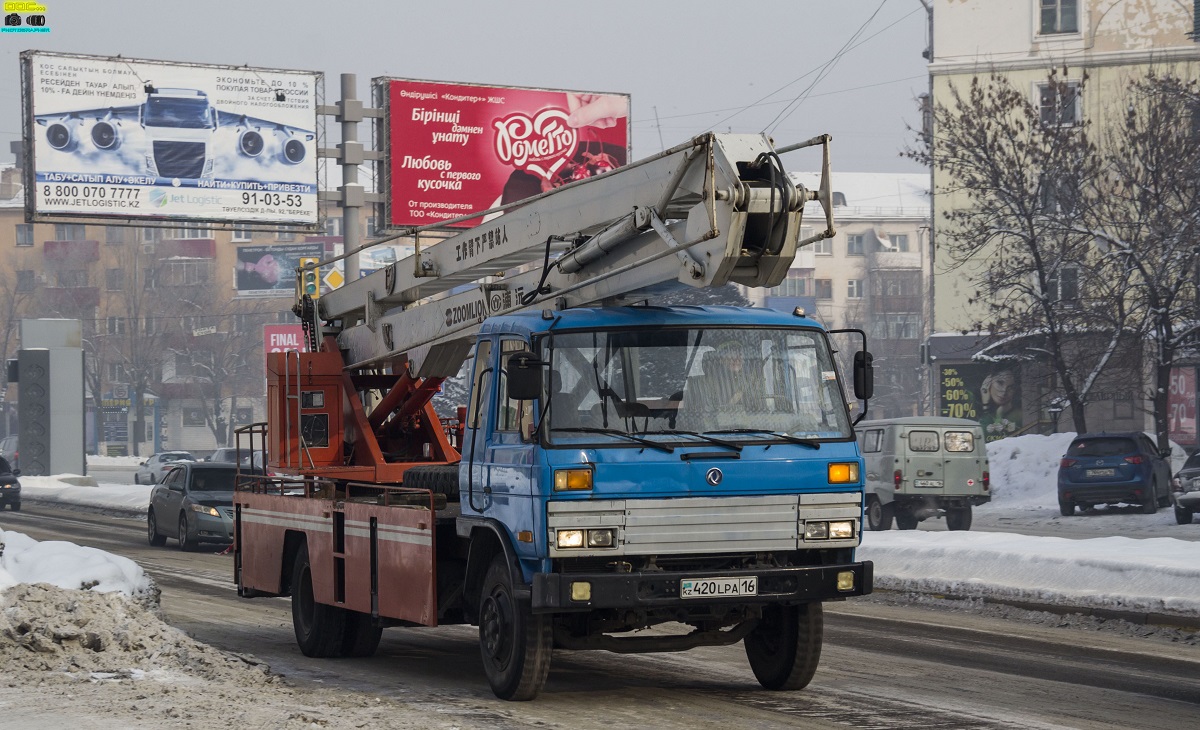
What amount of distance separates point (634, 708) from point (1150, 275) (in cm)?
3160

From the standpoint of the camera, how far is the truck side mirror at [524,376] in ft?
28.7

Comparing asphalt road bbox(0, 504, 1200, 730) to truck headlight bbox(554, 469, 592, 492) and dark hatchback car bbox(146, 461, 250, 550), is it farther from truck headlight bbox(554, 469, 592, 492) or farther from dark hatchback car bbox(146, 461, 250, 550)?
dark hatchback car bbox(146, 461, 250, 550)

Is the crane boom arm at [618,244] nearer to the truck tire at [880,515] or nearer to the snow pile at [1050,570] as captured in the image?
the snow pile at [1050,570]

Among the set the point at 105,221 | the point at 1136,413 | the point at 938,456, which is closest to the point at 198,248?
the point at 1136,413

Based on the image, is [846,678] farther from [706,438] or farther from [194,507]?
[194,507]

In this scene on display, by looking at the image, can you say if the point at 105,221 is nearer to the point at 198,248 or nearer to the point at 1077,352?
the point at 1077,352

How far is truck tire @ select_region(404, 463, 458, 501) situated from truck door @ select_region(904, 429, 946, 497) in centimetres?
1626

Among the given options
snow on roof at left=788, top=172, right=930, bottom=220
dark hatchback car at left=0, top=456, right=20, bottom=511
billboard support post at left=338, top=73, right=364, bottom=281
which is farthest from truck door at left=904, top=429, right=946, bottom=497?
snow on roof at left=788, top=172, right=930, bottom=220

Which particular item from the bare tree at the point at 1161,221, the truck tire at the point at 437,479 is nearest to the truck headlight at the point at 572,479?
the truck tire at the point at 437,479

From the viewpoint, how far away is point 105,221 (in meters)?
30.4

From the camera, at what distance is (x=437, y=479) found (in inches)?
429

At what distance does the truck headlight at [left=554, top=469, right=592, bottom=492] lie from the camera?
28.3 feet

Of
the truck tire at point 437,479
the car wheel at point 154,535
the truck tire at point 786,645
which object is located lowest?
the car wheel at point 154,535

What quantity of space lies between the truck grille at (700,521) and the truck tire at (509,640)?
1.98 ft
